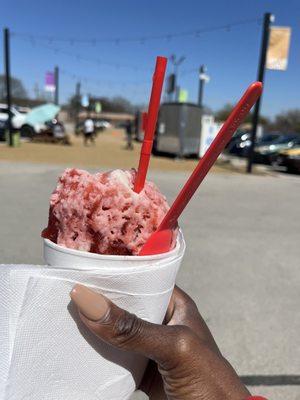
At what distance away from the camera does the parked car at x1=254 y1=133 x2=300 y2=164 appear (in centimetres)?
1880

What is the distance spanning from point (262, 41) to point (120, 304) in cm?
1321

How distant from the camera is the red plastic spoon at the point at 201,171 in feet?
3.46

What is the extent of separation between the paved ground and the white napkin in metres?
1.63

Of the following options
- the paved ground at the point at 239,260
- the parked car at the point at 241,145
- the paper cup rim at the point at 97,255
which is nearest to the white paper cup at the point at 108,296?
the paper cup rim at the point at 97,255

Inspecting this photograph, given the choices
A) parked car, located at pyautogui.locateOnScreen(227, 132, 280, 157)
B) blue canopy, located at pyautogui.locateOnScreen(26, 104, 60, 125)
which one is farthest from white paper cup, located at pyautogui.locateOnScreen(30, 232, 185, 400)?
blue canopy, located at pyautogui.locateOnScreen(26, 104, 60, 125)

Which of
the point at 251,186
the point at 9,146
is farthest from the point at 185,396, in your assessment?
the point at 9,146

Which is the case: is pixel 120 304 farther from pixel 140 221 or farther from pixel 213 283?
pixel 213 283

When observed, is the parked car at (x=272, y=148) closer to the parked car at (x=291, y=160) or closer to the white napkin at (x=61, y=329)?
the parked car at (x=291, y=160)

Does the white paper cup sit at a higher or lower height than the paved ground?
higher

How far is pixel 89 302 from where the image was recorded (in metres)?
1.06

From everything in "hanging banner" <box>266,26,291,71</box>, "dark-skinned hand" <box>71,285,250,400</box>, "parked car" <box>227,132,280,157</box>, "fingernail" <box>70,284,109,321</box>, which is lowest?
"parked car" <box>227,132,280,157</box>

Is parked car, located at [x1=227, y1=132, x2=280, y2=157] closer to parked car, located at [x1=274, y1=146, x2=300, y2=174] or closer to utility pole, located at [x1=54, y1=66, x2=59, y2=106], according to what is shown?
parked car, located at [x1=274, y1=146, x2=300, y2=174]

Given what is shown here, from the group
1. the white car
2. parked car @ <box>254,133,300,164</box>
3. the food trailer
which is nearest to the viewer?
the food trailer

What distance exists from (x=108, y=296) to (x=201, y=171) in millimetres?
410
